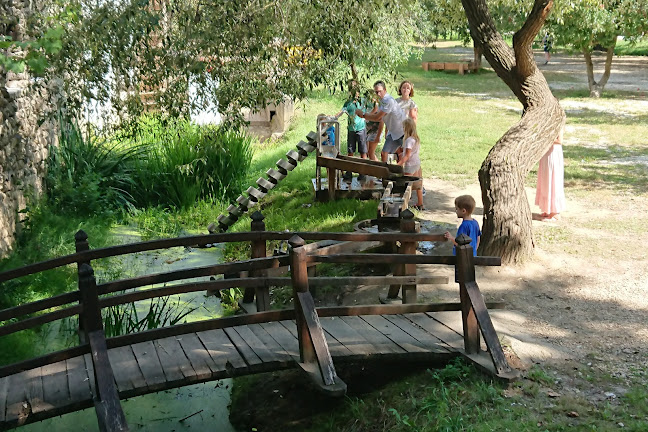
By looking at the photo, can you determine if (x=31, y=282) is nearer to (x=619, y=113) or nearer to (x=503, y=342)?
(x=503, y=342)

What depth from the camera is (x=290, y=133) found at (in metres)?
20.0

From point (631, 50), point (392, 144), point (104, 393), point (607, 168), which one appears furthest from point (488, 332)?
point (631, 50)

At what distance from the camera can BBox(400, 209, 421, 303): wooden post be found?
23.1ft

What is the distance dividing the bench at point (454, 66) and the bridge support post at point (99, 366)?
32.2 metres

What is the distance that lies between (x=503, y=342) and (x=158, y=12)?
452 cm

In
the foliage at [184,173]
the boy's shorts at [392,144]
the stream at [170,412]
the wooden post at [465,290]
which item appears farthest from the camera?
the foliage at [184,173]

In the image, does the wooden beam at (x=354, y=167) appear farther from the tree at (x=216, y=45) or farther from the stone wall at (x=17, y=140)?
the stone wall at (x=17, y=140)

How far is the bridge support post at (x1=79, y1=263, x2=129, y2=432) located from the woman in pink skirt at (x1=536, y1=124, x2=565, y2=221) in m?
7.28

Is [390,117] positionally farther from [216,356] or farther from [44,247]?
[216,356]

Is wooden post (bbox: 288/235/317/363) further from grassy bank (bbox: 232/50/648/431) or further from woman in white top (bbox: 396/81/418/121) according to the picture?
woman in white top (bbox: 396/81/418/121)

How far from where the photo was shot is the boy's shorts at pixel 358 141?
45.7 ft

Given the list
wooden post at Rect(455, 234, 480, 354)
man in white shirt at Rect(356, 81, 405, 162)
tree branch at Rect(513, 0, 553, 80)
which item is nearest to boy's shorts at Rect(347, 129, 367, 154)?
man in white shirt at Rect(356, 81, 405, 162)

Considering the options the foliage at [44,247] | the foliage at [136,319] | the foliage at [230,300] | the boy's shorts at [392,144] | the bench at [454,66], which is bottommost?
the foliage at [230,300]

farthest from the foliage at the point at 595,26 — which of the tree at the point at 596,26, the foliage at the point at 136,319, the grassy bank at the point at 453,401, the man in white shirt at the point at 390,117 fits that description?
the foliage at the point at 136,319
